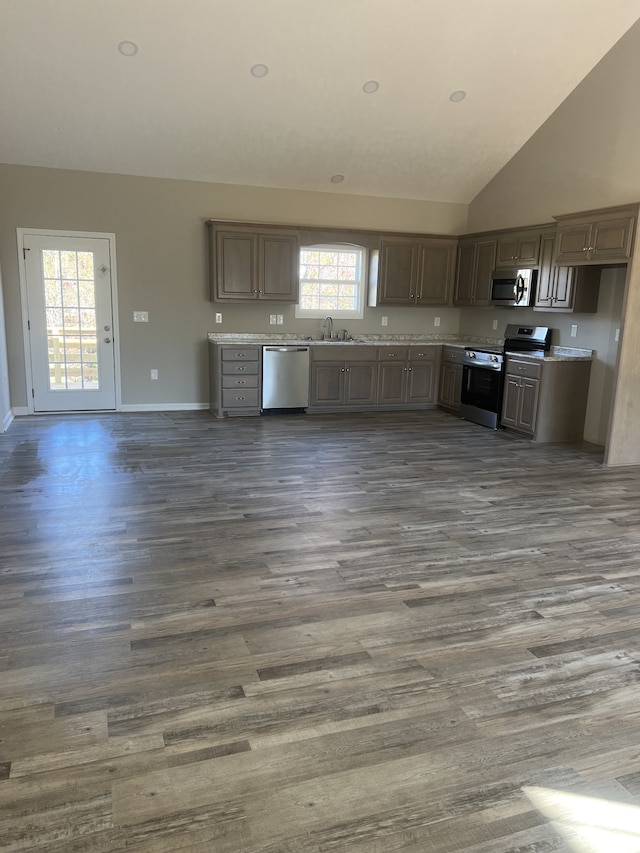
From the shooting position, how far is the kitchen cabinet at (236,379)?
722 cm

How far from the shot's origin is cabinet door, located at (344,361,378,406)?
309 inches

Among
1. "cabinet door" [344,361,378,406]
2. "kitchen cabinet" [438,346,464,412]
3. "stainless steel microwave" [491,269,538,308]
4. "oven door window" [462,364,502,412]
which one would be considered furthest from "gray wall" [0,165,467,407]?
"oven door window" [462,364,502,412]

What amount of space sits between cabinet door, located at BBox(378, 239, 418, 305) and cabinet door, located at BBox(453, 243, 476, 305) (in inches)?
24.5

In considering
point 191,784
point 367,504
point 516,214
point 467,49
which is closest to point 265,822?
point 191,784

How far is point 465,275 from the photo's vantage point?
820 centimetres

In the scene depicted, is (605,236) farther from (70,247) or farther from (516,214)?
(70,247)

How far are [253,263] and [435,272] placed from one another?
8.28 feet

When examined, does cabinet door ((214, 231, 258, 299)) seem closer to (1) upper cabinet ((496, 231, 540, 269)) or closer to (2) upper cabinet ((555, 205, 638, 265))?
(1) upper cabinet ((496, 231, 540, 269))

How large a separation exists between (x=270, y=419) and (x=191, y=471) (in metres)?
2.32

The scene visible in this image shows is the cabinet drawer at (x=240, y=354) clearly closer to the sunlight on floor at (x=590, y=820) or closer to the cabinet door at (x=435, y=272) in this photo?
the cabinet door at (x=435, y=272)

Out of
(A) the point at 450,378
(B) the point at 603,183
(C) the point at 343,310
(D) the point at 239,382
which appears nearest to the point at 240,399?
(D) the point at 239,382

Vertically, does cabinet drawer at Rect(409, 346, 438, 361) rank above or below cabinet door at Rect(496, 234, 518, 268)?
below

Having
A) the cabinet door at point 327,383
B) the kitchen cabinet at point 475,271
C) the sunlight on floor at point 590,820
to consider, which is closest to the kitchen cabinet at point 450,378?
the kitchen cabinet at point 475,271

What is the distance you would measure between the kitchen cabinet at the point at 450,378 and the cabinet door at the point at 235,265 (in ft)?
8.69
